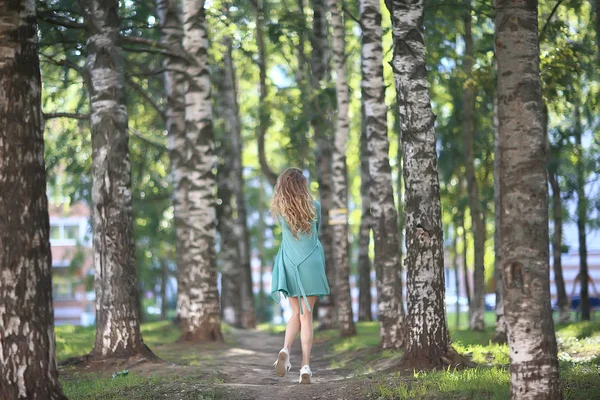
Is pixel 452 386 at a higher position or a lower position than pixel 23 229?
lower

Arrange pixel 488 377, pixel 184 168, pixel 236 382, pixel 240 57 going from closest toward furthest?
pixel 488 377 → pixel 236 382 → pixel 184 168 → pixel 240 57

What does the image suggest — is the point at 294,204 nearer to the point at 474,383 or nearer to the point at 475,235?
the point at 474,383

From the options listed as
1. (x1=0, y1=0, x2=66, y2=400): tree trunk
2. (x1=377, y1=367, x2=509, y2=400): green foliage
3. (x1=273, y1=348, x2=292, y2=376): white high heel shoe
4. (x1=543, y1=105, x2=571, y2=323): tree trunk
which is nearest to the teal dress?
(x1=273, y1=348, x2=292, y2=376): white high heel shoe

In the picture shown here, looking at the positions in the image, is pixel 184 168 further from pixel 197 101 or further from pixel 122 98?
pixel 122 98

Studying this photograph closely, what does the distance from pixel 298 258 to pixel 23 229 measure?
3760 mm

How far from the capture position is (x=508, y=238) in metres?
7.34

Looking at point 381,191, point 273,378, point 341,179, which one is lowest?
point 273,378

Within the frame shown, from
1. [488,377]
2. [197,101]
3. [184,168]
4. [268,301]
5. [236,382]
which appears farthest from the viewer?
[268,301]

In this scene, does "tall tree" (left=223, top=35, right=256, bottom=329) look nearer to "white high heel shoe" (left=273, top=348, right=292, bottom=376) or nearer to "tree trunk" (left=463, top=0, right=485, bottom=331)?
"tree trunk" (left=463, top=0, right=485, bottom=331)

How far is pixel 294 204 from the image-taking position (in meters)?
10.4

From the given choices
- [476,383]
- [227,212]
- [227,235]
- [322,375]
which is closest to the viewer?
[476,383]

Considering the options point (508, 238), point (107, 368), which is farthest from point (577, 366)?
point (107, 368)

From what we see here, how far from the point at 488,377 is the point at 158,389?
3374mm

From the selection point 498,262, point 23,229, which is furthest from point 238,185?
point 23,229
